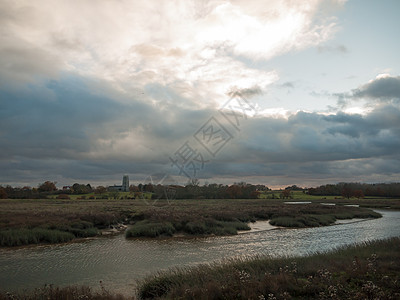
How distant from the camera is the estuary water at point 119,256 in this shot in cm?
1384

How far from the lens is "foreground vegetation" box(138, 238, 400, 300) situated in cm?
850

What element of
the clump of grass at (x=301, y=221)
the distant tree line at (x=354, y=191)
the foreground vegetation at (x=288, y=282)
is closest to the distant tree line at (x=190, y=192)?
the distant tree line at (x=354, y=191)

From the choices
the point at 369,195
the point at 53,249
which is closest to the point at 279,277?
the point at 53,249

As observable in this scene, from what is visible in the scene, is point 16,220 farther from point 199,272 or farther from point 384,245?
point 384,245

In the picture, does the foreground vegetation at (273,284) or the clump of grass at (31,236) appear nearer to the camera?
the foreground vegetation at (273,284)

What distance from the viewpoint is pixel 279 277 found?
32.2 feet

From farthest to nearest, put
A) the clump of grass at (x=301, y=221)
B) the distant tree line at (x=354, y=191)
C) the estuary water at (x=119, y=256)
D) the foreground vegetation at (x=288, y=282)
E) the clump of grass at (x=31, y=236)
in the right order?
the distant tree line at (x=354, y=191), the clump of grass at (x=301, y=221), the clump of grass at (x=31, y=236), the estuary water at (x=119, y=256), the foreground vegetation at (x=288, y=282)

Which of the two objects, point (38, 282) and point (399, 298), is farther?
point (38, 282)

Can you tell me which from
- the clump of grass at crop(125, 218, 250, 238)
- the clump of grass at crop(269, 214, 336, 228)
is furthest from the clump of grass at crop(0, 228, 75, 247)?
the clump of grass at crop(269, 214, 336, 228)

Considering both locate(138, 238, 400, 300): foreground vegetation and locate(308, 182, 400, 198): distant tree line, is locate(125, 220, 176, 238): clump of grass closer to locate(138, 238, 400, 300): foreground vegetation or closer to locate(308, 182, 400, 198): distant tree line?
locate(138, 238, 400, 300): foreground vegetation

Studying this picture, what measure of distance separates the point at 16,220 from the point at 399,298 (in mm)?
31353

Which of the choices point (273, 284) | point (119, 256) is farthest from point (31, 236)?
point (273, 284)

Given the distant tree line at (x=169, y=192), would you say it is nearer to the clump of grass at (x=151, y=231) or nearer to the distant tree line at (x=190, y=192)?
the distant tree line at (x=190, y=192)

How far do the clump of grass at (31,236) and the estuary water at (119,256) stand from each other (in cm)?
140
